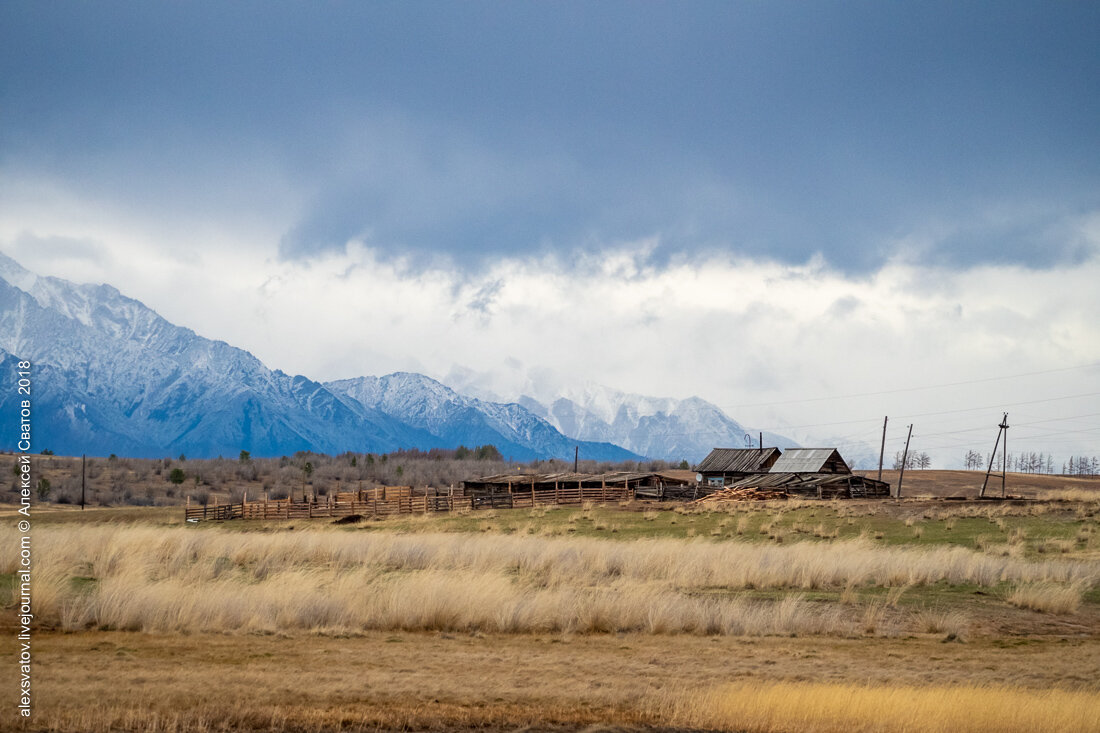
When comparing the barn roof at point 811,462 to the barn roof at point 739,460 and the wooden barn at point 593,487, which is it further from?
the wooden barn at point 593,487

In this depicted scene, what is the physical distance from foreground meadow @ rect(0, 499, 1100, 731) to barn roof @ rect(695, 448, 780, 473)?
179ft

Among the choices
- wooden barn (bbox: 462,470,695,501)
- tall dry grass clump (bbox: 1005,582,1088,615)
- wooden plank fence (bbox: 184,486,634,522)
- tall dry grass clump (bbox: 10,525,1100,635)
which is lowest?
wooden plank fence (bbox: 184,486,634,522)

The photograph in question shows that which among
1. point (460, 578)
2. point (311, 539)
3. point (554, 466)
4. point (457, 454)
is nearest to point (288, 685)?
point (460, 578)

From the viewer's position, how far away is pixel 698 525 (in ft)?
129

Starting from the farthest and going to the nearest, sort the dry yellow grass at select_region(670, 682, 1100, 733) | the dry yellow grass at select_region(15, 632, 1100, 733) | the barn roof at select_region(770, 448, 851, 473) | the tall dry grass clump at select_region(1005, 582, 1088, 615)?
the barn roof at select_region(770, 448, 851, 473) < the tall dry grass clump at select_region(1005, 582, 1088, 615) < the dry yellow grass at select_region(670, 682, 1100, 733) < the dry yellow grass at select_region(15, 632, 1100, 733)

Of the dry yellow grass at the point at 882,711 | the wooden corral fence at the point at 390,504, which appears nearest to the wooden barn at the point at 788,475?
the wooden corral fence at the point at 390,504

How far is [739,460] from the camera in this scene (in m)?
84.8

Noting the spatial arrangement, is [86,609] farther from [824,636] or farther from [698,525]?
[698,525]

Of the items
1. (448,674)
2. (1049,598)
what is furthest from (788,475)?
(448,674)

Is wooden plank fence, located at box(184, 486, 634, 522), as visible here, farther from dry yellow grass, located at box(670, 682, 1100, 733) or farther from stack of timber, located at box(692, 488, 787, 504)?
dry yellow grass, located at box(670, 682, 1100, 733)

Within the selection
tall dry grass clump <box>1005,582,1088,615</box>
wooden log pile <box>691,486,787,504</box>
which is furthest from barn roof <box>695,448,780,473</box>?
tall dry grass clump <box>1005,582,1088,615</box>

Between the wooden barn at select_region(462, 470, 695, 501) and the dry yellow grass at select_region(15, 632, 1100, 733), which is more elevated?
the dry yellow grass at select_region(15, 632, 1100, 733)

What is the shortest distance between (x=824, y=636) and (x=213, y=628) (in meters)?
10.5

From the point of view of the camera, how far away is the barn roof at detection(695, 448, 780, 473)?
269 ft
